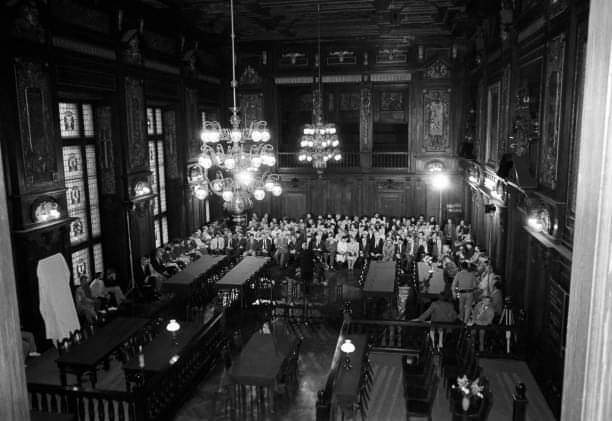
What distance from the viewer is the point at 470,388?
7.05 metres

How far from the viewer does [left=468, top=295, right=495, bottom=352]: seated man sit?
10133 millimetres

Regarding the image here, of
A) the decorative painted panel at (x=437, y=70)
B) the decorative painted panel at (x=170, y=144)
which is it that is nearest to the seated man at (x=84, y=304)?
the decorative painted panel at (x=170, y=144)

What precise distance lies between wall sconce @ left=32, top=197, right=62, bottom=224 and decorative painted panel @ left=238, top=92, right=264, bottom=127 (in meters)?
11.4

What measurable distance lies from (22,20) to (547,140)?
33.7 ft

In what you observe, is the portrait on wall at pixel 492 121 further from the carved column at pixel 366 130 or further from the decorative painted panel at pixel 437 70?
the carved column at pixel 366 130

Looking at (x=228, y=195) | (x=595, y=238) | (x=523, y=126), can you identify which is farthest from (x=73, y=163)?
(x=595, y=238)

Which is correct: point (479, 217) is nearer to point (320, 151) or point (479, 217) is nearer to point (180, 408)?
point (320, 151)

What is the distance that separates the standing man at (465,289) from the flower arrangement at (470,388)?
4.12 m

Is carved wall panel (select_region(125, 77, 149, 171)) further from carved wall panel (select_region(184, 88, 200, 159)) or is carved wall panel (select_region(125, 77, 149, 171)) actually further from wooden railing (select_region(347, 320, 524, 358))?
wooden railing (select_region(347, 320, 524, 358))

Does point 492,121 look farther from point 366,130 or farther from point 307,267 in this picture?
point 366,130

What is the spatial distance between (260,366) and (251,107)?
1489 centimetres

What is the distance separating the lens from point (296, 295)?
553 inches

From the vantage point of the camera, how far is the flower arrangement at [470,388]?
22.9 ft

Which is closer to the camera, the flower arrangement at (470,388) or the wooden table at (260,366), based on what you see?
the flower arrangement at (470,388)
